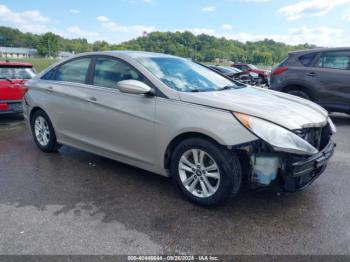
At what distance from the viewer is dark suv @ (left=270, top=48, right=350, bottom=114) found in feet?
23.9

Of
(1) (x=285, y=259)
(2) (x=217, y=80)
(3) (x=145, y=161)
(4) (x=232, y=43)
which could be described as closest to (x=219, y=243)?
(1) (x=285, y=259)

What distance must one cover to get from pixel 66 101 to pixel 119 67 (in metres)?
1.03

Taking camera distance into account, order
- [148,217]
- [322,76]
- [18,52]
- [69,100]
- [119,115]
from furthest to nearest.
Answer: [18,52] → [322,76] → [69,100] → [119,115] → [148,217]

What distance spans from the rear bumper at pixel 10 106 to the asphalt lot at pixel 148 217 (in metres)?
3.27

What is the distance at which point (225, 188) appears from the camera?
3062 mm

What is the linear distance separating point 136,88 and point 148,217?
4.43 feet

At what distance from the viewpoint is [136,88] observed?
11.3 ft

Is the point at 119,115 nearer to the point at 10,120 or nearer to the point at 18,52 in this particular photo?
the point at 10,120

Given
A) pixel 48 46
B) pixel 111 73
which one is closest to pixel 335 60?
pixel 111 73

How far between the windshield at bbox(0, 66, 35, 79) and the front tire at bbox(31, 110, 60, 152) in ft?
8.90

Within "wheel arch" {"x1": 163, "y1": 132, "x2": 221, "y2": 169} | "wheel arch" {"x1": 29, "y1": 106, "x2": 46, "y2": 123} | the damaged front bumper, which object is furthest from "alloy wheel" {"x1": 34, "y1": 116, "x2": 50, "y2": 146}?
the damaged front bumper

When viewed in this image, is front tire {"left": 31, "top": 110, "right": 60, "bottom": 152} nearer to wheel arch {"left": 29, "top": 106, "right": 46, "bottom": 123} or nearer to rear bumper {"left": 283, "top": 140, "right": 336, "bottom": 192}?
wheel arch {"left": 29, "top": 106, "right": 46, "bottom": 123}

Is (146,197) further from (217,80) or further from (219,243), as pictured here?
(217,80)

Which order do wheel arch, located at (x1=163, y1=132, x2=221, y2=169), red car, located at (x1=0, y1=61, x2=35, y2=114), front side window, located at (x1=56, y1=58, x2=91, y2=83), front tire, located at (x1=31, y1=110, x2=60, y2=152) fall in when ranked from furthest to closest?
red car, located at (x1=0, y1=61, x2=35, y2=114) < front tire, located at (x1=31, y1=110, x2=60, y2=152) < front side window, located at (x1=56, y1=58, x2=91, y2=83) < wheel arch, located at (x1=163, y1=132, x2=221, y2=169)
